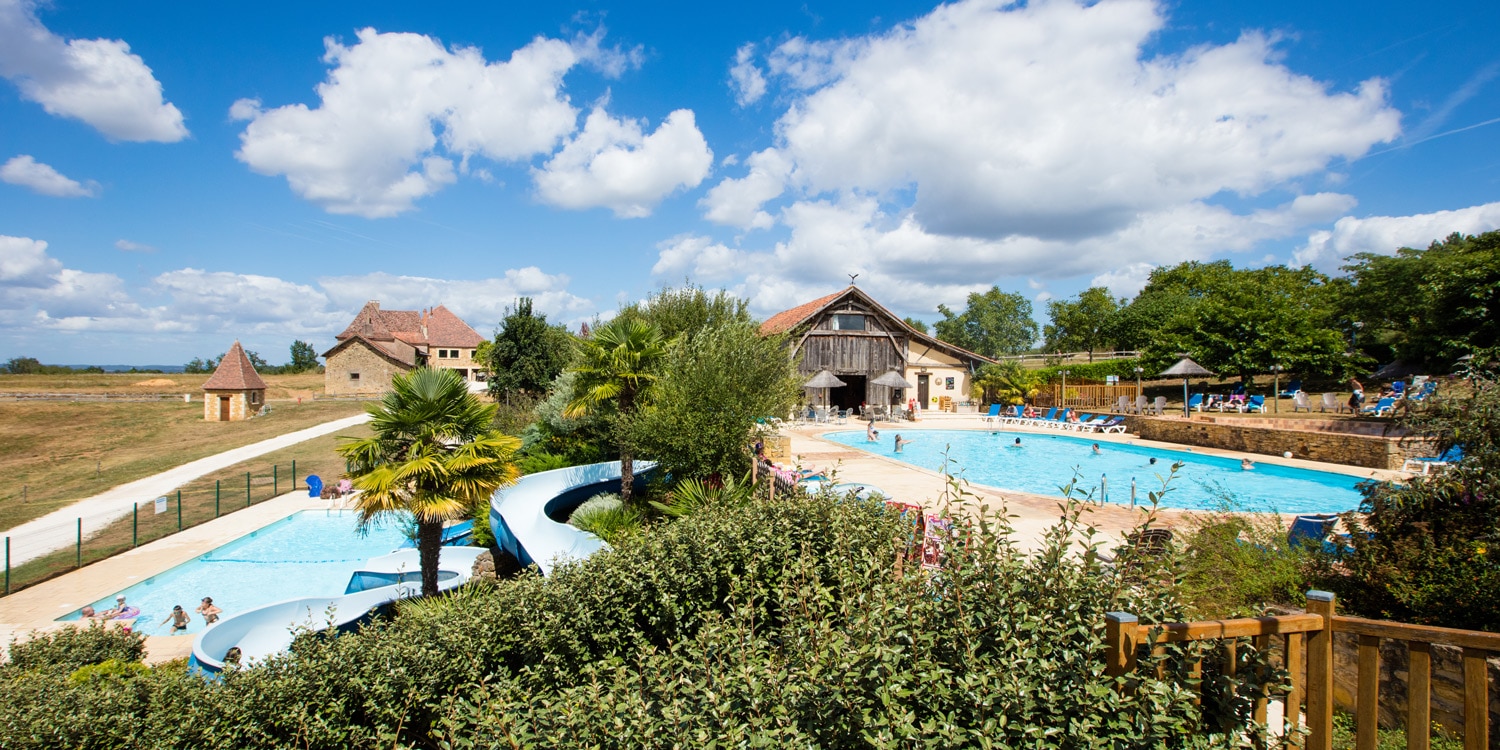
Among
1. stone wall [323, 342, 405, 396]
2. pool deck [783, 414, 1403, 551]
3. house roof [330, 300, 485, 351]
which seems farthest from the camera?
house roof [330, 300, 485, 351]

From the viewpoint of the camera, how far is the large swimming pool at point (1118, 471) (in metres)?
14.7

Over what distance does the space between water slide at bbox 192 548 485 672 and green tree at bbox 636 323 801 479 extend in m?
4.55

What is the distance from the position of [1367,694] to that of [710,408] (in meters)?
10.3

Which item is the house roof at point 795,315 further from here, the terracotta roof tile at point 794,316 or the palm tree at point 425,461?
the palm tree at point 425,461

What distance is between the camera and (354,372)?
176 ft

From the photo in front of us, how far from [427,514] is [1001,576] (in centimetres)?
865

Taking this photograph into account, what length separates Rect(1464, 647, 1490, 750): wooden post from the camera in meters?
2.95

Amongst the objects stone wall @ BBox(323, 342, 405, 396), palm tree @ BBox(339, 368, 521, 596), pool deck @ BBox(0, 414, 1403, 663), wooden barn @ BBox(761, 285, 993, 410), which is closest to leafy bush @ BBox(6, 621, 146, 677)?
pool deck @ BBox(0, 414, 1403, 663)

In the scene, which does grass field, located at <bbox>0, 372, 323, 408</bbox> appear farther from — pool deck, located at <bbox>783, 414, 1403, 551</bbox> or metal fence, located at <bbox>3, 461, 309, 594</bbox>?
pool deck, located at <bbox>783, 414, 1403, 551</bbox>

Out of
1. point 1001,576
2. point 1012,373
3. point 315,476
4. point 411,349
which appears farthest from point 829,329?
point 411,349

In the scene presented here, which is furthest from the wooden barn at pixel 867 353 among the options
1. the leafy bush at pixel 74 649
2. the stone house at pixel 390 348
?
the stone house at pixel 390 348

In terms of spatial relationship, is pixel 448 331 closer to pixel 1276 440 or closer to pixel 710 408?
pixel 710 408

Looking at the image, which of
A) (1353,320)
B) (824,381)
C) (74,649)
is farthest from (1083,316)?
(74,649)

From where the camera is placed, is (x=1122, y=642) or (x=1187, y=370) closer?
Answer: (x=1122, y=642)
